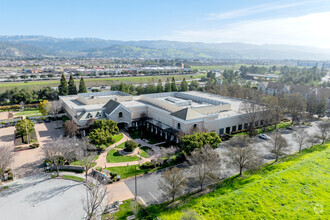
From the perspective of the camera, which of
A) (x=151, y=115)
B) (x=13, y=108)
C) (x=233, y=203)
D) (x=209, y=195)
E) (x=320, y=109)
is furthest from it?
(x=13, y=108)

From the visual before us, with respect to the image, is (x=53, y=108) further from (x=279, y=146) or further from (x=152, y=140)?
(x=279, y=146)

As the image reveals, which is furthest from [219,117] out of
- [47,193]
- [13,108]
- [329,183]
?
[13,108]

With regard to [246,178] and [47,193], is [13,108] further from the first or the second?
[246,178]

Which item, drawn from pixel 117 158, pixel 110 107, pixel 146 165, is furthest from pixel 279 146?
pixel 110 107

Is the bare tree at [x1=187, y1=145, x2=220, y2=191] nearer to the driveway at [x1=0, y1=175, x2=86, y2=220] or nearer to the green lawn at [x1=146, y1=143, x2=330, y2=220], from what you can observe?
the green lawn at [x1=146, y1=143, x2=330, y2=220]

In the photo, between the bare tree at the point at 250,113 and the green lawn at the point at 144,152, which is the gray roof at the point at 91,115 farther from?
the bare tree at the point at 250,113
